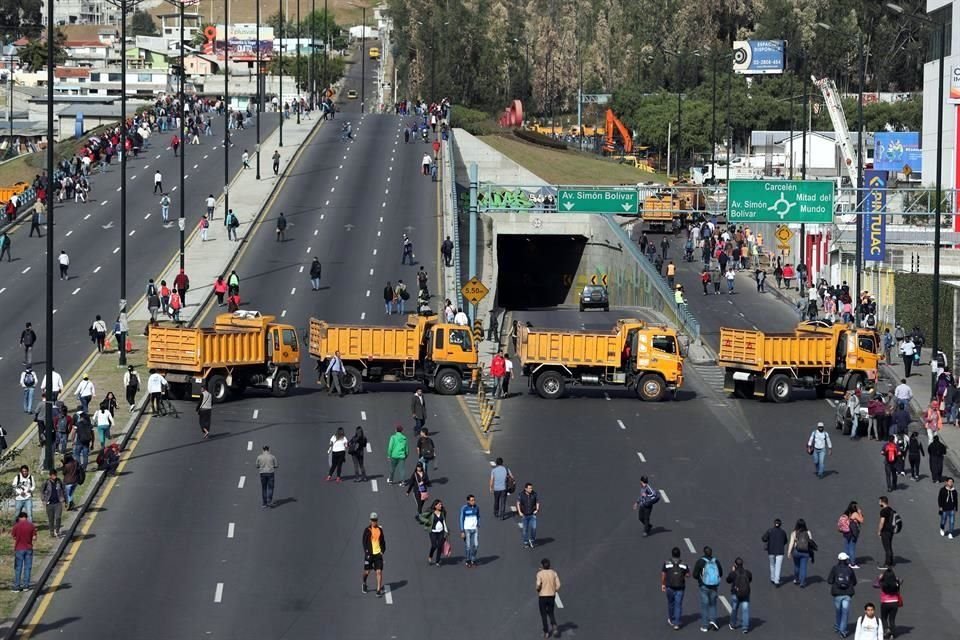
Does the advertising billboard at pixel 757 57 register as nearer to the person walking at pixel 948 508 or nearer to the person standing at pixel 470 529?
the person walking at pixel 948 508

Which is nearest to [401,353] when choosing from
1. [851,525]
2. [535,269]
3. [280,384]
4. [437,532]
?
[280,384]

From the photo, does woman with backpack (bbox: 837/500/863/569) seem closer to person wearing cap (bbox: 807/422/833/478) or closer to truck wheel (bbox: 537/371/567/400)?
person wearing cap (bbox: 807/422/833/478)

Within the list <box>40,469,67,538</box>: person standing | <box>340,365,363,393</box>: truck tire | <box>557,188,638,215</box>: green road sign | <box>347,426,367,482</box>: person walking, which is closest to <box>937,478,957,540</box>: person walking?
<box>347,426,367,482</box>: person walking

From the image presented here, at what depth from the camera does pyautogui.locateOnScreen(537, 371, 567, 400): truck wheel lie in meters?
50.1

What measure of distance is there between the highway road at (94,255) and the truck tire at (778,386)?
17.6 metres

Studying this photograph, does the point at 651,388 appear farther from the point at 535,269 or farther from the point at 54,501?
the point at 535,269

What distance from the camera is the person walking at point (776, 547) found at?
30.5 m

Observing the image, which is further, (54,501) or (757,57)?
(757,57)

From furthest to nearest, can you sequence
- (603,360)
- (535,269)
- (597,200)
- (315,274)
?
(535,269) → (315,274) → (597,200) → (603,360)

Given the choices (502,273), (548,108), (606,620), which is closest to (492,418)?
(606,620)

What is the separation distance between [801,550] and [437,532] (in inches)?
243

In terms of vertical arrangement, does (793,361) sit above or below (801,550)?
above

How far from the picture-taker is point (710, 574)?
2788 centimetres

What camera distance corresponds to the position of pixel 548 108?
624 feet
